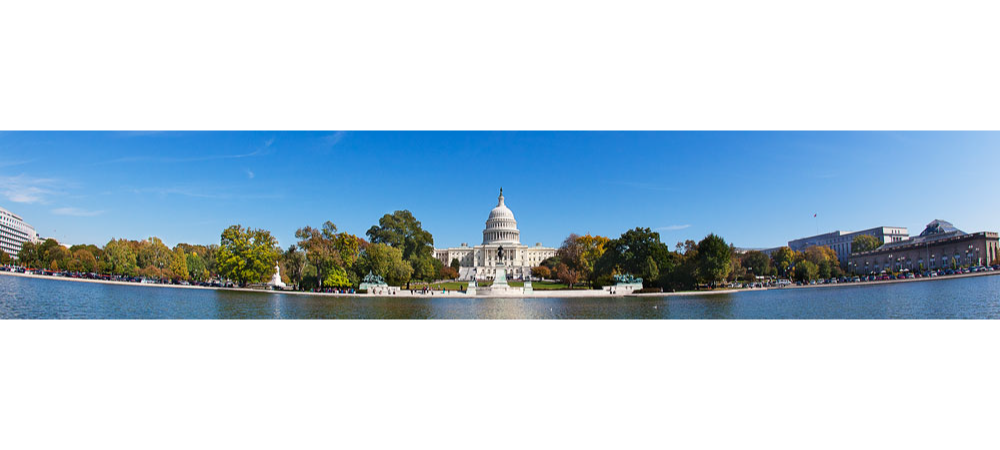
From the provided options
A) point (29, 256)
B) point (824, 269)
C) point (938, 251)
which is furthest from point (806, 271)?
point (29, 256)

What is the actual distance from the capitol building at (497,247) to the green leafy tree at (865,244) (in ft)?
87.0

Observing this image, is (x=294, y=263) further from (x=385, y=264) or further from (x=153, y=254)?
(x=153, y=254)

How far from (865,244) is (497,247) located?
3025cm

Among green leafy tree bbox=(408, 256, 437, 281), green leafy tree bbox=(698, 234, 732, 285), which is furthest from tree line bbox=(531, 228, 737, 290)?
green leafy tree bbox=(408, 256, 437, 281)

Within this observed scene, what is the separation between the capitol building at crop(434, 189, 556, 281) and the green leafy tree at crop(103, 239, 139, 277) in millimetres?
29300

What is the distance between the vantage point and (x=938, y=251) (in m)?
14.8

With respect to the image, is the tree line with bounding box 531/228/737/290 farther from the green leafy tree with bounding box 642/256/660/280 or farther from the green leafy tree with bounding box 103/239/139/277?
the green leafy tree with bounding box 103/239/139/277

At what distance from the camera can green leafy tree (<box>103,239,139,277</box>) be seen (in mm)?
14971

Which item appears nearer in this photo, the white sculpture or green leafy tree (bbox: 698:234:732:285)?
the white sculpture

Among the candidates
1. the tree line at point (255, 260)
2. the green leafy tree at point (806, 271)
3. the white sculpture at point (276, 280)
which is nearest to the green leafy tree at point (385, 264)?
the tree line at point (255, 260)

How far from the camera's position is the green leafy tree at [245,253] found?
54.3ft
